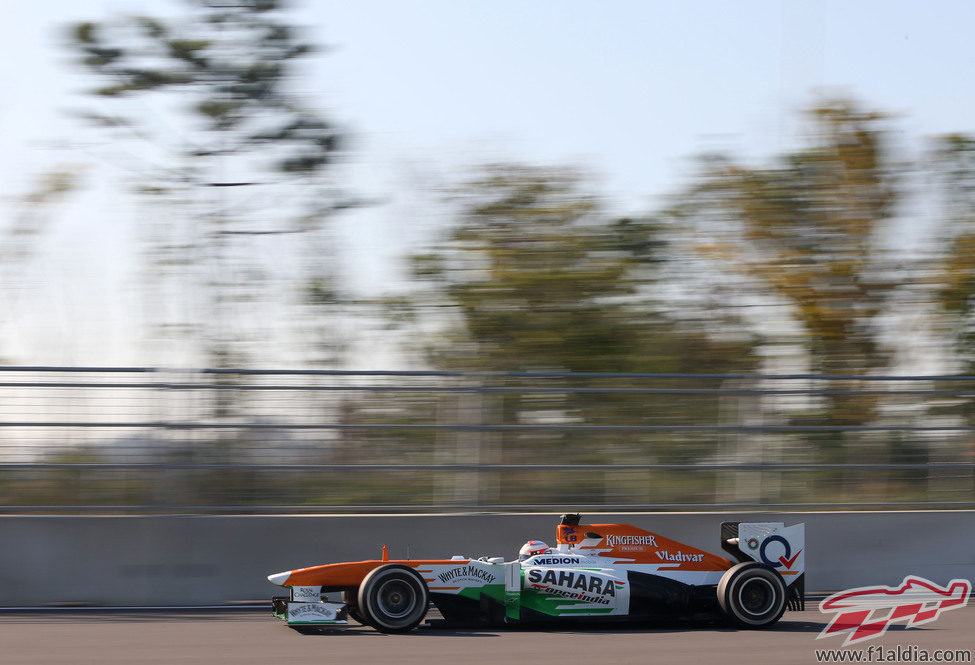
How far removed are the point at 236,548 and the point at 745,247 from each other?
7753 mm

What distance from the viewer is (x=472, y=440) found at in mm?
8844

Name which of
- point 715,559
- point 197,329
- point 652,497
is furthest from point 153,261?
point 715,559

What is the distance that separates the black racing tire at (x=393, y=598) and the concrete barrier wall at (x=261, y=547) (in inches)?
56.2

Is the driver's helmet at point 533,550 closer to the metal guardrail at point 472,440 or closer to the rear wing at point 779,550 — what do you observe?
the rear wing at point 779,550

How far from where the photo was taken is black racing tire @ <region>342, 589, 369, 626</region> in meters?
6.94

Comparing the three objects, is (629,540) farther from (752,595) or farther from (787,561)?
(787,561)

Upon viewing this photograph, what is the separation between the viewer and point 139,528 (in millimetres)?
8250

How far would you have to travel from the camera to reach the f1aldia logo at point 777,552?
24.6 ft

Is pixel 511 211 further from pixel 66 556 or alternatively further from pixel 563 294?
pixel 66 556

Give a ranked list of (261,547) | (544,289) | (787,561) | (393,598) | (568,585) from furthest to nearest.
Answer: (544,289) < (261,547) < (787,561) < (568,585) < (393,598)

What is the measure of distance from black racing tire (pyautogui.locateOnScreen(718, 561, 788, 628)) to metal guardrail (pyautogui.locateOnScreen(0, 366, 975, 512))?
72.6 inches

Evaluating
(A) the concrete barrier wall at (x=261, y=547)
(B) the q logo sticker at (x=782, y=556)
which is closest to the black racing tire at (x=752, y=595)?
(B) the q logo sticker at (x=782, y=556)

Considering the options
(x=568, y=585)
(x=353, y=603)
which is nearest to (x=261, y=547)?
(x=353, y=603)

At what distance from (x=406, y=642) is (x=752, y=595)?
233 centimetres
